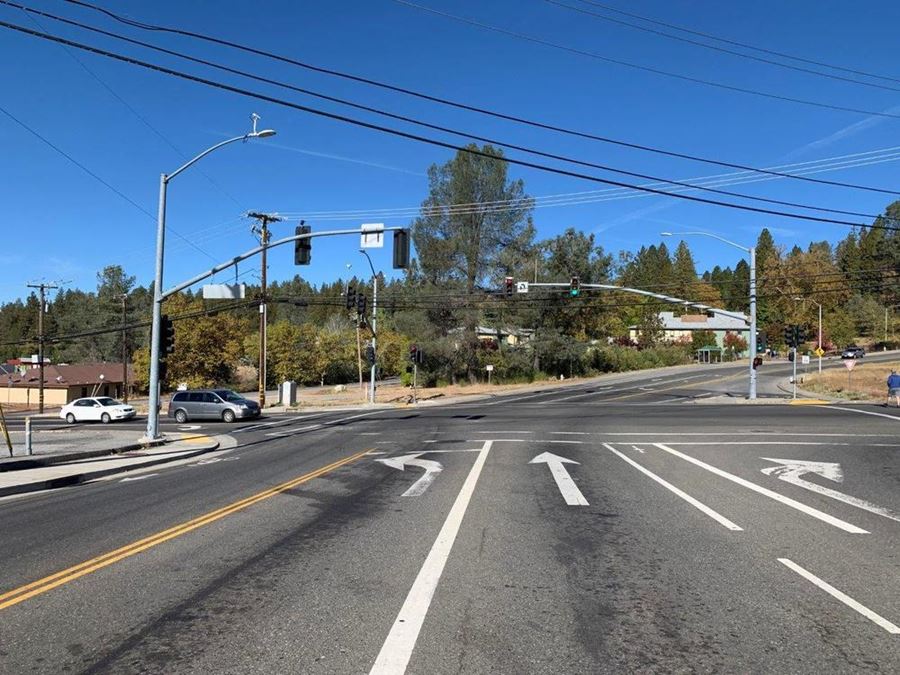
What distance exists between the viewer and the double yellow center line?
564cm

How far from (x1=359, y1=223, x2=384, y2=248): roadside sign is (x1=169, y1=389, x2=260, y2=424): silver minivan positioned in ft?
59.2

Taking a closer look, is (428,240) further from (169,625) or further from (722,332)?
(722,332)

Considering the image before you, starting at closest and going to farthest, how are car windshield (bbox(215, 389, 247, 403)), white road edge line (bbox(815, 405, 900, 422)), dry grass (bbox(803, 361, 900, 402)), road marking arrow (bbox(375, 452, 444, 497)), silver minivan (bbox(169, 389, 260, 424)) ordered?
road marking arrow (bbox(375, 452, 444, 497)), white road edge line (bbox(815, 405, 900, 422)), silver minivan (bbox(169, 389, 260, 424)), car windshield (bbox(215, 389, 247, 403)), dry grass (bbox(803, 361, 900, 402))

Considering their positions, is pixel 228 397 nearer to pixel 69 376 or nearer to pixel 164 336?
pixel 164 336

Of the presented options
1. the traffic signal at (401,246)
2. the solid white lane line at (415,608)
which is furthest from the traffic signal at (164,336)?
the solid white lane line at (415,608)

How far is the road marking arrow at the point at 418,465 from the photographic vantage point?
10.8 meters

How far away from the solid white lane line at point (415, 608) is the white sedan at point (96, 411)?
32.9 m

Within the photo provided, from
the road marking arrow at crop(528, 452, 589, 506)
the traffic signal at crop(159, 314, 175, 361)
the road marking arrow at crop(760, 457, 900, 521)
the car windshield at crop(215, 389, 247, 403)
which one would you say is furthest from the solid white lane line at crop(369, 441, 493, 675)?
the car windshield at crop(215, 389, 247, 403)

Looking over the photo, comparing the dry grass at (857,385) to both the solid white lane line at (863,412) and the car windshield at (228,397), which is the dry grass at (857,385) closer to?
the solid white lane line at (863,412)

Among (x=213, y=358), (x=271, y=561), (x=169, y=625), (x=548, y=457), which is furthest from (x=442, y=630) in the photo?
Result: (x=213, y=358)

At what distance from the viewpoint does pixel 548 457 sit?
1497 cm

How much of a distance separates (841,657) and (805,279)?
378 ft

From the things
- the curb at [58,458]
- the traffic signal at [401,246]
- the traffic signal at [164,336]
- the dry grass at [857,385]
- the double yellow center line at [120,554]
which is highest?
the traffic signal at [401,246]

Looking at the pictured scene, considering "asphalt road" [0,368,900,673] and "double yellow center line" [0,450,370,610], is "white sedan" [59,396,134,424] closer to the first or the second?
"asphalt road" [0,368,900,673]
